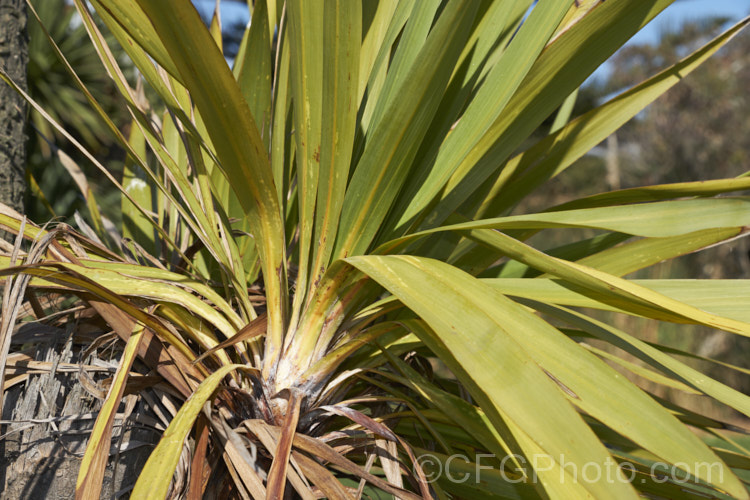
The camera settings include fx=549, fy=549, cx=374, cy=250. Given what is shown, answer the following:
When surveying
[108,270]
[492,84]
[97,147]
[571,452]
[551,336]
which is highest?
[97,147]

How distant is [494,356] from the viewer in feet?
1.50

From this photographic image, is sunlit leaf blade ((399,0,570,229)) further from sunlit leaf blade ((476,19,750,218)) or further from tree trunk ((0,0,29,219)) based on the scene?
tree trunk ((0,0,29,219))

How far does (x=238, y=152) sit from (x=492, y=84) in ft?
1.12

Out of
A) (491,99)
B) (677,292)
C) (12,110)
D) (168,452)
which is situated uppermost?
(12,110)

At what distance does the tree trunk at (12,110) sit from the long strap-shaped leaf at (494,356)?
0.69 metres

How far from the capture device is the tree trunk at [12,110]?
904mm

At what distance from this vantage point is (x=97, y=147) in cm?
223

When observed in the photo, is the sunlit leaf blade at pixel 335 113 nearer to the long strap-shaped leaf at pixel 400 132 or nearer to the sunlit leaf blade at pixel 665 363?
the long strap-shaped leaf at pixel 400 132

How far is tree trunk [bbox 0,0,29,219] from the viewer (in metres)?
0.90

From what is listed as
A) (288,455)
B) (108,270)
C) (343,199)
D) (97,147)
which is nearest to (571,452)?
(288,455)

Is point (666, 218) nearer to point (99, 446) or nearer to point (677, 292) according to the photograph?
point (677, 292)

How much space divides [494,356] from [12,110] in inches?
35.9

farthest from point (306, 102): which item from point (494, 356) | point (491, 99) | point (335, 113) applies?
point (494, 356)

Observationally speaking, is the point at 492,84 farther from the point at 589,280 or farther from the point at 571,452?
the point at 571,452
